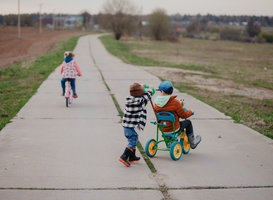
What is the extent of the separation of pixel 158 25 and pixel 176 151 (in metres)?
88.8

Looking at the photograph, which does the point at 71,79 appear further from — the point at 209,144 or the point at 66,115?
the point at 209,144

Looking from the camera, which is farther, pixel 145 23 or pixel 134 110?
pixel 145 23

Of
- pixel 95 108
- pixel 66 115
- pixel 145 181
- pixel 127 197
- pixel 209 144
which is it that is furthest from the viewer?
pixel 95 108

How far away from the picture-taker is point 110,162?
625cm

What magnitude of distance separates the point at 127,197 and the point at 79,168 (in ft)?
3.90

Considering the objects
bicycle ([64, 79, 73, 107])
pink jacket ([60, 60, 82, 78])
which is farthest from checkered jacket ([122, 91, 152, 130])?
pink jacket ([60, 60, 82, 78])

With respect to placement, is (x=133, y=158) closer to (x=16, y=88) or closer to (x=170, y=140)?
(x=170, y=140)

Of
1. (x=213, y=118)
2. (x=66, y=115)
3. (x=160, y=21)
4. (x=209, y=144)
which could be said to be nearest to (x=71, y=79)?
(x=66, y=115)

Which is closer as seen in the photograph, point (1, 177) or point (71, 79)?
point (1, 177)

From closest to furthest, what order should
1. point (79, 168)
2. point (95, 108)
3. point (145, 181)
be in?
point (145, 181), point (79, 168), point (95, 108)

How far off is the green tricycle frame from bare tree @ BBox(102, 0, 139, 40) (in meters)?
71.5

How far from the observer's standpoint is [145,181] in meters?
5.49

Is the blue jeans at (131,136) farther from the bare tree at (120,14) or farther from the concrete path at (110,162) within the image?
the bare tree at (120,14)

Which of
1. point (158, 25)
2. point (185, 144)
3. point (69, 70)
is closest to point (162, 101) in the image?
point (185, 144)
